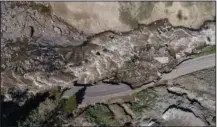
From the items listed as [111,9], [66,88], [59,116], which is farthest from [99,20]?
[59,116]

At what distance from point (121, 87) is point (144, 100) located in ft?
11.1

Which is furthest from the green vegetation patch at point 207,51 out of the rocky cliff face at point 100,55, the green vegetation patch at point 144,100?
the green vegetation patch at point 144,100

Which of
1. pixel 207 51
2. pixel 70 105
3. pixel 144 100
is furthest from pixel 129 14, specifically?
pixel 70 105

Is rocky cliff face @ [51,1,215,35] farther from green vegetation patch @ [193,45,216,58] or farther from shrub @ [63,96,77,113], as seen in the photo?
shrub @ [63,96,77,113]

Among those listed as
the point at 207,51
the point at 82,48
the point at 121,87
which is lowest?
the point at 121,87

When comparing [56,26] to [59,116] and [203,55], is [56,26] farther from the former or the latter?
[203,55]

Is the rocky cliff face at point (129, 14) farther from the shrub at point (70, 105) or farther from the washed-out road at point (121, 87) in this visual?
the shrub at point (70, 105)

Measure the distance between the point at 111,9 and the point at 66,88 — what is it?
Result: 1099 centimetres

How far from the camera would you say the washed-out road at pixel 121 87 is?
62438 millimetres

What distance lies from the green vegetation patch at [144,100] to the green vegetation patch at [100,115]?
8.79ft

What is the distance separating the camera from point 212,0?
67812 millimetres

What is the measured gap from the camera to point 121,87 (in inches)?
2500

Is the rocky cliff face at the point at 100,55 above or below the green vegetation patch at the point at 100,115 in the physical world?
above

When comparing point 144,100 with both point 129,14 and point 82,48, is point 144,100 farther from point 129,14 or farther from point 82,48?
point 129,14
